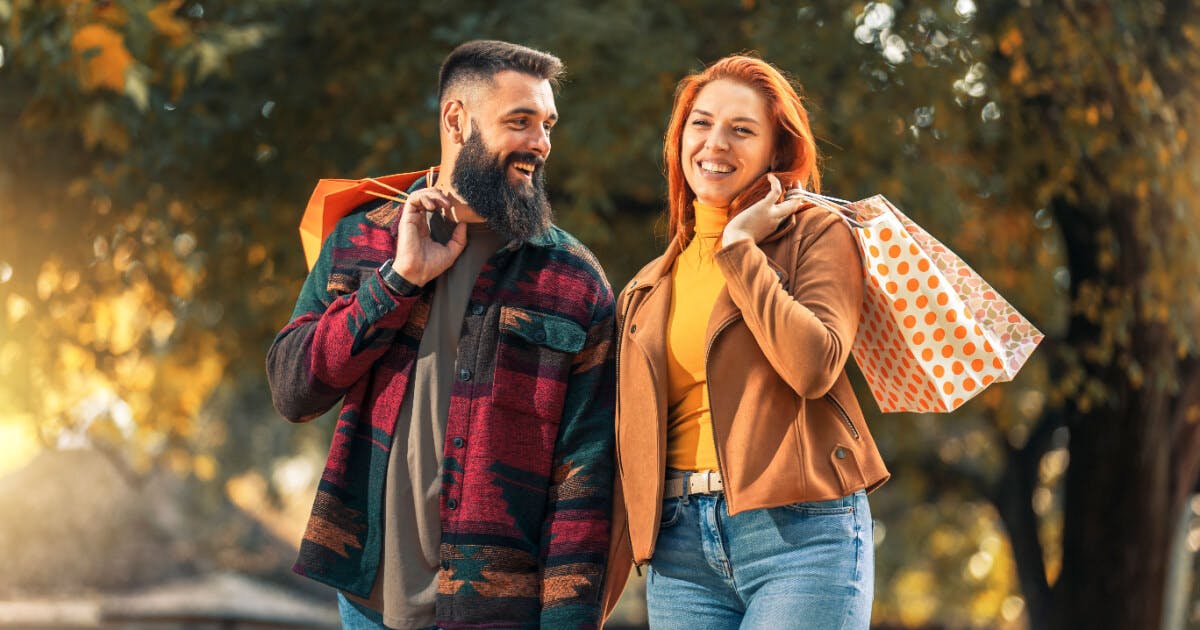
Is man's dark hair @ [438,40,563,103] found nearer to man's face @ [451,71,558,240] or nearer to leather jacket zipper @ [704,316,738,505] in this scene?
man's face @ [451,71,558,240]

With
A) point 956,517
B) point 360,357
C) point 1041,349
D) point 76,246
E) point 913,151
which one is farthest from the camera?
point 956,517

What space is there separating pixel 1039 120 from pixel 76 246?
6296 millimetres

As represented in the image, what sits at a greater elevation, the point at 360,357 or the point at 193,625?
the point at 360,357

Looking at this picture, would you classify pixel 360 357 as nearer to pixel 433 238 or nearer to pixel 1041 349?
pixel 433 238

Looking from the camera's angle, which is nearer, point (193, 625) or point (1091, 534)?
point (193, 625)

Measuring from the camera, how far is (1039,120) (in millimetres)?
8688

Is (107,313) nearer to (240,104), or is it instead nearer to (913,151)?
(240,104)

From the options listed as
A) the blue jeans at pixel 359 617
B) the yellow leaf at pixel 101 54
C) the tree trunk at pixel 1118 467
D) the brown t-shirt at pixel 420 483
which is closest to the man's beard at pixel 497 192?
the brown t-shirt at pixel 420 483

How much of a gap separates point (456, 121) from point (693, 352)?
83 cm

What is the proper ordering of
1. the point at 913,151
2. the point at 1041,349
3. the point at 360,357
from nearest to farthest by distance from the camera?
1. the point at 360,357
2. the point at 913,151
3. the point at 1041,349

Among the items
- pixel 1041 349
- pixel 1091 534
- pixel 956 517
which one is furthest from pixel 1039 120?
pixel 956 517

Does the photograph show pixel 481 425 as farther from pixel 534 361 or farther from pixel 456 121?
pixel 456 121

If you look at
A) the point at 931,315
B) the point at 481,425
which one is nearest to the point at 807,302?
the point at 931,315

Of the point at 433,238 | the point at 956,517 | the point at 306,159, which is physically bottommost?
the point at 956,517
